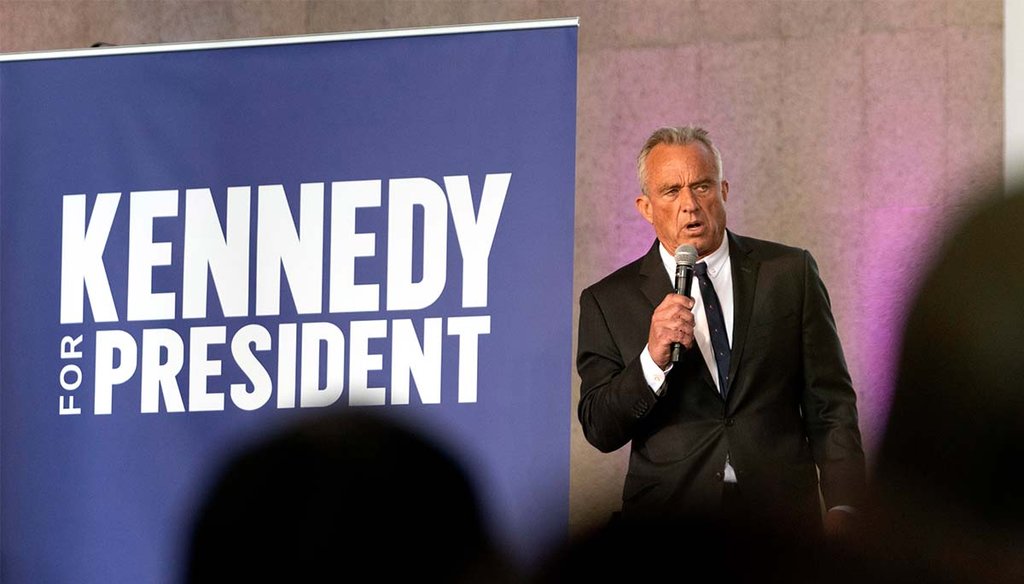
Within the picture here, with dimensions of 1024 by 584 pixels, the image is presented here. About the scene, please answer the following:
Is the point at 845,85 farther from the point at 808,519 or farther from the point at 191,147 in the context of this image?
the point at 808,519

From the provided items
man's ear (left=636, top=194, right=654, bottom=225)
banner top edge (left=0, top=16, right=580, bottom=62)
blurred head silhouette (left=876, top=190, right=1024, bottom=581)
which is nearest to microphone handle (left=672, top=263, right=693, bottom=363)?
man's ear (left=636, top=194, right=654, bottom=225)

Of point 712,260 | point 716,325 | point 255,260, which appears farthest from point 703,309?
point 255,260

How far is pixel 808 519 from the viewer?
0.88m

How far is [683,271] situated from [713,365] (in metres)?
0.40

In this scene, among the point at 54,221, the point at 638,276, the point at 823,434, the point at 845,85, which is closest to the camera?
the point at 823,434

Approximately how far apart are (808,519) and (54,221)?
203 inches

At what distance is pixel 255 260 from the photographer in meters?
5.55

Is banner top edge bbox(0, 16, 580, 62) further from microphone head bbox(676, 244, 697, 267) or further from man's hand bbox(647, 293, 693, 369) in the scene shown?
man's hand bbox(647, 293, 693, 369)

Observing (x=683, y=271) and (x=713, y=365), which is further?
(x=713, y=365)

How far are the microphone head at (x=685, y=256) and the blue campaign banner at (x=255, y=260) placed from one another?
2.35 ft

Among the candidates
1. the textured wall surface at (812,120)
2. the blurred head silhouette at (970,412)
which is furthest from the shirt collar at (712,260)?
the blurred head silhouette at (970,412)

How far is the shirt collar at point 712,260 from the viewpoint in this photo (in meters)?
4.81

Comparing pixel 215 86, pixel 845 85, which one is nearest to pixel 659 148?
pixel 845 85

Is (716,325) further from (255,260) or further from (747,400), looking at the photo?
(255,260)
